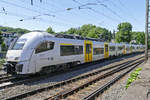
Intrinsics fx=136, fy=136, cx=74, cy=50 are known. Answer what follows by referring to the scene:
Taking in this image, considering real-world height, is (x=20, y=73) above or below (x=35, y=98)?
above

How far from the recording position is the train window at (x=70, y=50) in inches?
419

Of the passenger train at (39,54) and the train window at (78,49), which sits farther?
the train window at (78,49)

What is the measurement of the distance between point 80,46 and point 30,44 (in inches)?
227

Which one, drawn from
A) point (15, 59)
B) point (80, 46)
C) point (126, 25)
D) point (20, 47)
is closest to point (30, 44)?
point (20, 47)

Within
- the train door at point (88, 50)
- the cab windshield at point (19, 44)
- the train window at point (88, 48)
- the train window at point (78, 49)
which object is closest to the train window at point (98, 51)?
the train door at point (88, 50)

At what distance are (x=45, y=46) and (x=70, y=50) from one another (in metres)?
3.04

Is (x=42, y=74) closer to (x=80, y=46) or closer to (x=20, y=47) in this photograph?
(x=20, y=47)

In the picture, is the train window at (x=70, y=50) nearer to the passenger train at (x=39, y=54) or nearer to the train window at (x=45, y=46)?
the passenger train at (x=39, y=54)

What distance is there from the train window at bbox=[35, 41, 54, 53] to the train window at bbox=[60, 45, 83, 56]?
123cm

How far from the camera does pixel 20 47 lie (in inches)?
333

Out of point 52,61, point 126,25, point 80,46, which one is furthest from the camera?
point 126,25

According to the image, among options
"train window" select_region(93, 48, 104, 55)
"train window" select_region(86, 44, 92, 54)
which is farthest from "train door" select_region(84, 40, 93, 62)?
"train window" select_region(93, 48, 104, 55)

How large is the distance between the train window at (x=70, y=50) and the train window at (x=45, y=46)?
123 cm

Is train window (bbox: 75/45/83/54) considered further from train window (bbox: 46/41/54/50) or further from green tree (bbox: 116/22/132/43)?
green tree (bbox: 116/22/132/43)
